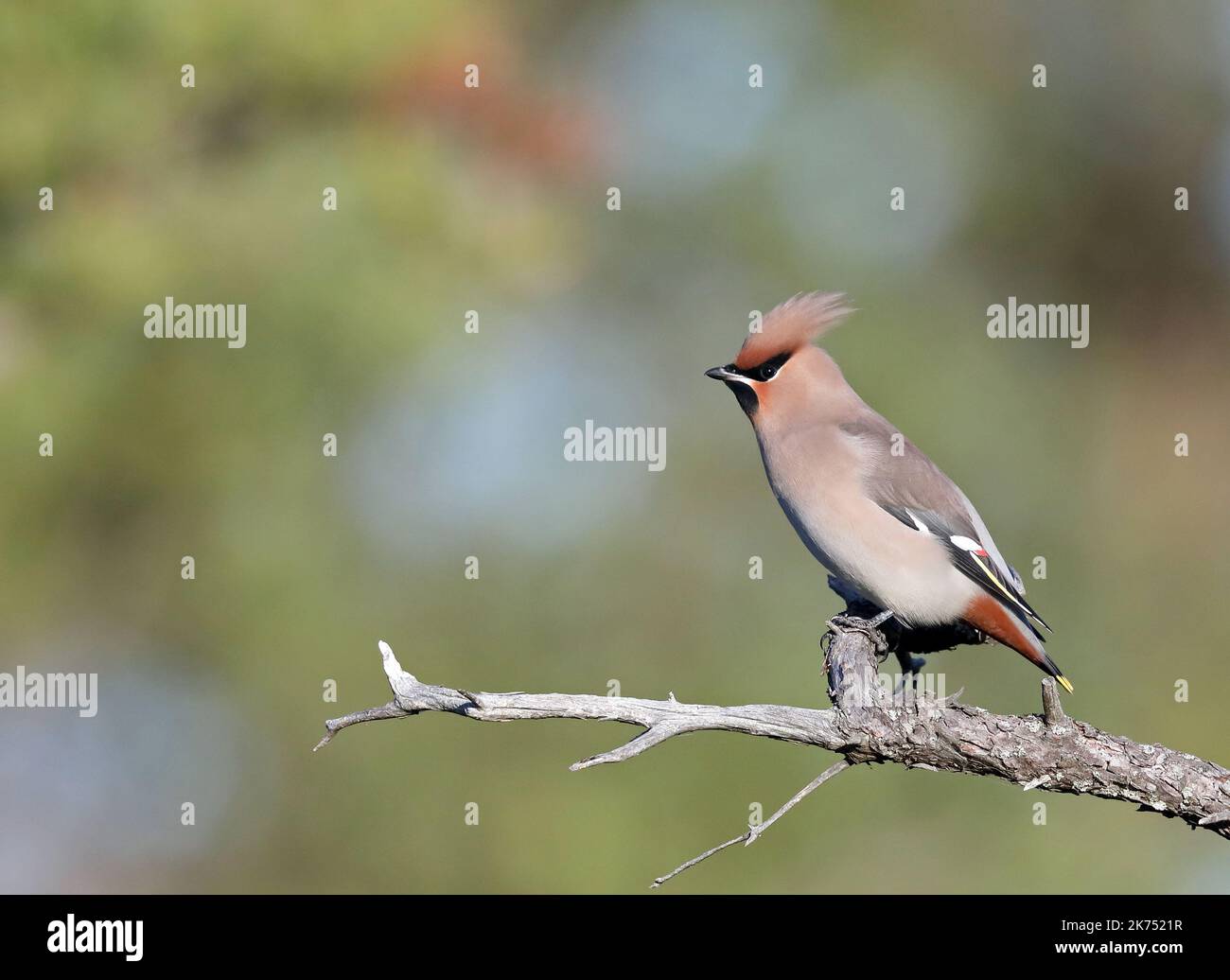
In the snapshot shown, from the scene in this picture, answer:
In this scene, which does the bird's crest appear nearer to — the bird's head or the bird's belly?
the bird's head

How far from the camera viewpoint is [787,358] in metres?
5.29

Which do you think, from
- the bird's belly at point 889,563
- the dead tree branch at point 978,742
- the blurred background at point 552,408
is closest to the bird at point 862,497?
the bird's belly at point 889,563

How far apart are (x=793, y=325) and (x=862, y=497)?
A: 2.16ft

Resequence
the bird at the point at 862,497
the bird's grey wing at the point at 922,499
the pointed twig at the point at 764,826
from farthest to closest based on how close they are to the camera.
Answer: the bird's grey wing at the point at 922,499, the bird at the point at 862,497, the pointed twig at the point at 764,826

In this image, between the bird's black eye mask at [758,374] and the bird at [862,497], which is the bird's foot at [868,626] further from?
the bird's black eye mask at [758,374]

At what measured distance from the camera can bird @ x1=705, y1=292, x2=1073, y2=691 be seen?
15.7 feet

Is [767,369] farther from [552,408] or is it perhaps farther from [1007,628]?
[552,408]

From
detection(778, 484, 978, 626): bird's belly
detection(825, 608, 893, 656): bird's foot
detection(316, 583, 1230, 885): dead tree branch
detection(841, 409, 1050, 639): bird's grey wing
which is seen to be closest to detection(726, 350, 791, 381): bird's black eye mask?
detection(841, 409, 1050, 639): bird's grey wing

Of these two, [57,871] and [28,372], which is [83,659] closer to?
[57,871]

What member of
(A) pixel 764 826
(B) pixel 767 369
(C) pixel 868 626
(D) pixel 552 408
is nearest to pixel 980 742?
(A) pixel 764 826

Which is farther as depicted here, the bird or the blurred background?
the blurred background

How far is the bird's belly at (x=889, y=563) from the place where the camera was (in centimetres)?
480

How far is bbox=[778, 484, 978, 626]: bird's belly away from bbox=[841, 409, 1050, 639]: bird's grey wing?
2.0 inches

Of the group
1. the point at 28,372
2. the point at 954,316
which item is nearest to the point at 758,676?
the point at 954,316
